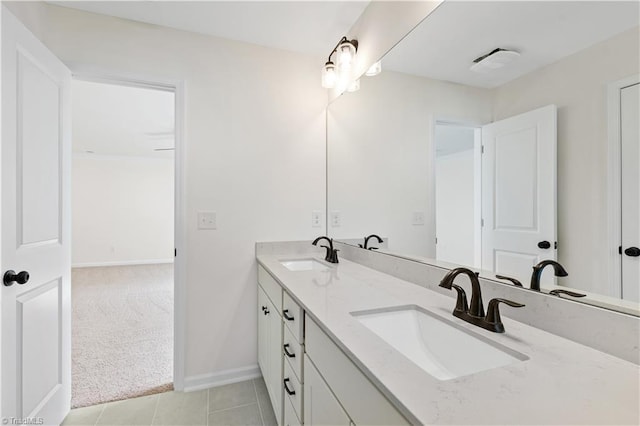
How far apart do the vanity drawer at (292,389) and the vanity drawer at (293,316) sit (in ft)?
0.60

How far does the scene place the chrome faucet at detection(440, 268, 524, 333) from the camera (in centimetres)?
86

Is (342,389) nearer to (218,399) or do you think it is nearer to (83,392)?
(218,399)

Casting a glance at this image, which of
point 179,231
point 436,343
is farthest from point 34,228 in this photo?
point 436,343

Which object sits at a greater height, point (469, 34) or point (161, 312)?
point (469, 34)

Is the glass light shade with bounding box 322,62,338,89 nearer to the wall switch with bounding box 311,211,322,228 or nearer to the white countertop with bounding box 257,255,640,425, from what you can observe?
the wall switch with bounding box 311,211,322,228

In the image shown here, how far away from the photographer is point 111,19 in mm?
1830

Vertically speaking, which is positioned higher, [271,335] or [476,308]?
[476,308]

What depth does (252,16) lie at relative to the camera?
1853 millimetres

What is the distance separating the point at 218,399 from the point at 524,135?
2144 millimetres

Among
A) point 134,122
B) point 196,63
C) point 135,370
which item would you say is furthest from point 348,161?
point 134,122

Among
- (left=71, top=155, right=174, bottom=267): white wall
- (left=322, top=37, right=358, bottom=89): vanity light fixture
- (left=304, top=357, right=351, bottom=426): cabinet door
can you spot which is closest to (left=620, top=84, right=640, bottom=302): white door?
(left=304, top=357, right=351, bottom=426): cabinet door

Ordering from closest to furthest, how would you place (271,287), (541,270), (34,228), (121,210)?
(541,270), (34,228), (271,287), (121,210)

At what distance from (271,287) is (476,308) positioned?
42.2 inches

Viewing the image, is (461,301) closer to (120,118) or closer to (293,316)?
(293,316)
